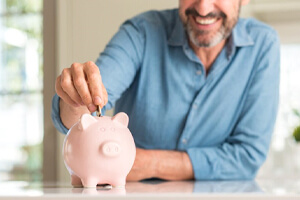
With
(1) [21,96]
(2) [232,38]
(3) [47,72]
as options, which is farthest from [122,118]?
(1) [21,96]

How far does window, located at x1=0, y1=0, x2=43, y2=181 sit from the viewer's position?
3.11 metres

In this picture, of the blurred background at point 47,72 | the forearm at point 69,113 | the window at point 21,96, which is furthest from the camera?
the window at point 21,96

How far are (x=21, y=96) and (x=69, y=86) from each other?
7.89 ft

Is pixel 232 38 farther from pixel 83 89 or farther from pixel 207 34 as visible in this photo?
pixel 83 89

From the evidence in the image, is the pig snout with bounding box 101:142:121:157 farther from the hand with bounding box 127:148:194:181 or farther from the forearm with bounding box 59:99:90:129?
the hand with bounding box 127:148:194:181

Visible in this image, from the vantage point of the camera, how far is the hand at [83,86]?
801mm

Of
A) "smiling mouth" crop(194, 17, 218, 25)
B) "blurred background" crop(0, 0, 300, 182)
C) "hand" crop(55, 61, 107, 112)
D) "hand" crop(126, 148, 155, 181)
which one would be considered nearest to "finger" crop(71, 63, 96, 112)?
"hand" crop(55, 61, 107, 112)

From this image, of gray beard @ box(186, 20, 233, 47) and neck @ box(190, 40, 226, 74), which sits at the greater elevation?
gray beard @ box(186, 20, 233, 47)

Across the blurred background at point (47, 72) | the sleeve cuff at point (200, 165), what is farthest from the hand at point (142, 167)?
the blurred background at point (47, 72)

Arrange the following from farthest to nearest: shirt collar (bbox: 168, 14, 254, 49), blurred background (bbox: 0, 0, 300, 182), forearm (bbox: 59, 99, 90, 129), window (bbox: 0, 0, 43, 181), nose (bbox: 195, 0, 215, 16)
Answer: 1. window (bbox: 0, 0, 43, 181)
2. blurred background (bbox: 0, 0, 300, 182)
3. shirt collar (bbox: 168, 14, 254, 49)
4. nose (bbox: 195, 0, 215, 16)
5. forearm (bbox: 59, 99, 90, 129)

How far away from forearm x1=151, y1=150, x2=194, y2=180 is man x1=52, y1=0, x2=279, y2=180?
0.08 meters

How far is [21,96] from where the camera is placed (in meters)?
3.14

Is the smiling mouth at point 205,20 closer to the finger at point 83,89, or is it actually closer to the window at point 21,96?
the finger at point 83,89

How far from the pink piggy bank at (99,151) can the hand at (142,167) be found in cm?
37
